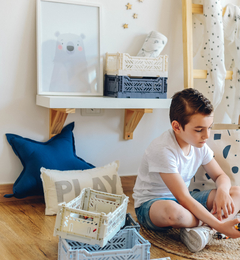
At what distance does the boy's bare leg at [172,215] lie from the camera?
111cm

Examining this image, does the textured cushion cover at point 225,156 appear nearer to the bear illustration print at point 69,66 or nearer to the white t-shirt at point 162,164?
the white t-shirt at point 162,164

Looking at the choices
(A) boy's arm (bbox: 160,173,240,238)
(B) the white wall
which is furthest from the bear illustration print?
(A) boy's arm (bbox: 160,173,240,238)

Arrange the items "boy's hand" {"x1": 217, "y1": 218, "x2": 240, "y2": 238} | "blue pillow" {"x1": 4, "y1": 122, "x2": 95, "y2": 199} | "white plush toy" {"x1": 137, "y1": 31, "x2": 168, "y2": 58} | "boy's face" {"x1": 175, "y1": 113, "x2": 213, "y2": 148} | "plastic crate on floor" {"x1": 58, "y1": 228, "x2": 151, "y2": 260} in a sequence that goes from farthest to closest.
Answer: "white plush toy" {"x1": 137, "y1": 31, "x2": 168, "y2": 58}, "blue pillow" {"x1": 4, "y1": 122, "x2": 95, "y2": 199}, "boy's face" {"x1": 175, "y1": 113, "x2": 213, "y2": 148}, "boy's hand" {"x1": 217, "y1": 218, "x2": 240, "y2": 238}, "plastic crate on floor" {"x1": 58, "y1": 228, "x2": 151, "y2": 260}

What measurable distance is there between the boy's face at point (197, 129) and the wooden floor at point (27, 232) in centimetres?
41

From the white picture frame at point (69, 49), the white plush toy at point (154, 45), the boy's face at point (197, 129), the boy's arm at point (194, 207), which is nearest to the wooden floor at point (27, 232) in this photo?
the boy's arm at point (194, 207)

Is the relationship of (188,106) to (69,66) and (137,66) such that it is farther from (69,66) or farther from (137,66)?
(69,66)

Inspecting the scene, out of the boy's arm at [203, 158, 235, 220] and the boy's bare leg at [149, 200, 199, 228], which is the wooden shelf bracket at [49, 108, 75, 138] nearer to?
the boy's bare leg at [149, 200, 199, 228]

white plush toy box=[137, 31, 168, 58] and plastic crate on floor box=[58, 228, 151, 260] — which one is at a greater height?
white plush toy box=[137, 31, 168, 58]

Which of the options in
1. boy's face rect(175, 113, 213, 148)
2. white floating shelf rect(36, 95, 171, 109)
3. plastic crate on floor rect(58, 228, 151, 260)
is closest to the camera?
plastic crate on floor rect(58, 228, 151, 260)

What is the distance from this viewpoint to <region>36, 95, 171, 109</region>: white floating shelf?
54.1 inches

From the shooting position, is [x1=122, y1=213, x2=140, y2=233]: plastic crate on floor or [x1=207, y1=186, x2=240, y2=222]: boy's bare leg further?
[x1=207, y1=186, x2=240, y2=222]: boy's bare leg

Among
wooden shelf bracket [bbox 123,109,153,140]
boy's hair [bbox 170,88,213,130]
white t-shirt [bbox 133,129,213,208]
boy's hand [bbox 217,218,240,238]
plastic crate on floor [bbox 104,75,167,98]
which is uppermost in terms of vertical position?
plastic crate on floor [bbox 104,75,167,98]

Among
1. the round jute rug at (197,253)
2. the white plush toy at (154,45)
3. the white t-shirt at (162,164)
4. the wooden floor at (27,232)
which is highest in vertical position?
the white plush toy at (154,45)

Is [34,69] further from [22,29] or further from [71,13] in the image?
[71,13]
